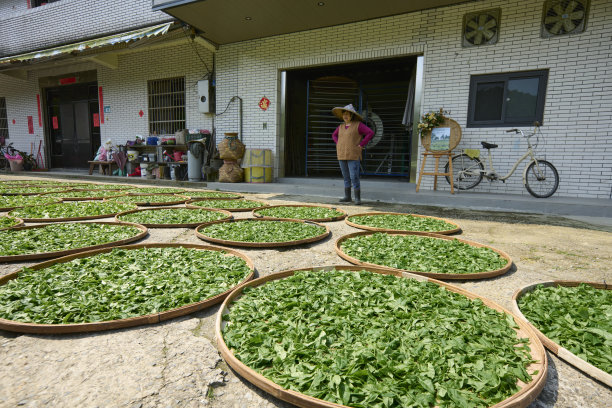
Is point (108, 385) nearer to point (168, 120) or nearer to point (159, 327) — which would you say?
point (159, 327)

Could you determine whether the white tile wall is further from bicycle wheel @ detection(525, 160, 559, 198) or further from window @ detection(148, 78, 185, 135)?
window @ detection(148, 78, 185, 135)

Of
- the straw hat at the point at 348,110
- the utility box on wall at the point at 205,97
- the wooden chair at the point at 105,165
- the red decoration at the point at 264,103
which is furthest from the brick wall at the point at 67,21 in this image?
the straw hat at the point at 348,110

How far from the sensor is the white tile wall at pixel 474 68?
504 centimetres

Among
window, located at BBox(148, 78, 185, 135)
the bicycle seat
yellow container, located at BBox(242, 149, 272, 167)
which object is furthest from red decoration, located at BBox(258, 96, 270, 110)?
the bicycle seat

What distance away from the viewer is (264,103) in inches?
302

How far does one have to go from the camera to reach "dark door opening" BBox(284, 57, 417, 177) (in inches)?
324

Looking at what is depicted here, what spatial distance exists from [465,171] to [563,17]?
9.08 ft

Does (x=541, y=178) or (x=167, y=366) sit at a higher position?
(x=541, y=178)

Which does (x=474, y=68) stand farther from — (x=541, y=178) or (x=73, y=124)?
(x=73, y=124)

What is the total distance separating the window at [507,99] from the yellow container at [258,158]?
4.20 meters

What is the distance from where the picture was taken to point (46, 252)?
2271 millimetres

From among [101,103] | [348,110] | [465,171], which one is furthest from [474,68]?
[101,103]

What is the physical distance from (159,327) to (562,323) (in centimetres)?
185

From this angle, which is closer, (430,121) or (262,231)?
(262,231)
